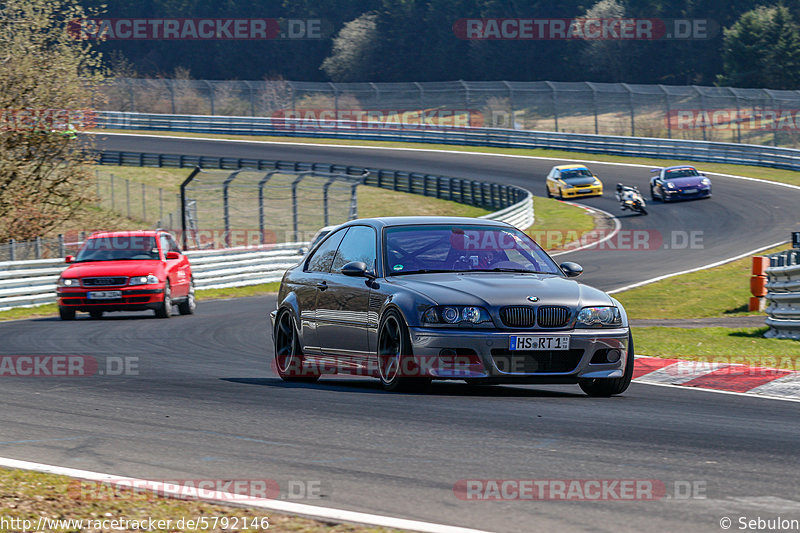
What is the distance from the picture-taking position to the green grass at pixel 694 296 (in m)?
20.8

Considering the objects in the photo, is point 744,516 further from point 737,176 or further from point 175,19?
point 175,19

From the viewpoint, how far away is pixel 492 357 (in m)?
8.27

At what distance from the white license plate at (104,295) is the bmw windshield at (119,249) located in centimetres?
96

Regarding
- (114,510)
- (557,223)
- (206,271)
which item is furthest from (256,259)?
(114,510)

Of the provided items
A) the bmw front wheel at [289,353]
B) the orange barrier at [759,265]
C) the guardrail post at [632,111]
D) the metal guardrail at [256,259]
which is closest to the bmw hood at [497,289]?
the bmw front wheel at [289,353]

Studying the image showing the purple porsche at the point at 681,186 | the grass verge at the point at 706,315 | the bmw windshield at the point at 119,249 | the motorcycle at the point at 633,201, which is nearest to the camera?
the grass verge at the point at 706,315

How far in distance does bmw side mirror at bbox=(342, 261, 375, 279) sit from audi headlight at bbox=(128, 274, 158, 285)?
10.9 m

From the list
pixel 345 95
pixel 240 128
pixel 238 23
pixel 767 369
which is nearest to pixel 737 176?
pixel 345 95

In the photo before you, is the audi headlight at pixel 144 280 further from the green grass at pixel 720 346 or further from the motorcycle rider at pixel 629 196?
the motorcycle rider at pixel 629 196

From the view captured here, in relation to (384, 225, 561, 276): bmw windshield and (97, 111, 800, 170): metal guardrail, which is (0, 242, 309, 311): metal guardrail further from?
(97, 111, 800, 170): metal guardrail

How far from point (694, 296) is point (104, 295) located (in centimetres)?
1151

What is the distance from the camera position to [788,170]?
49.7 m

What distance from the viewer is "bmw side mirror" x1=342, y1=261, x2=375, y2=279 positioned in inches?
360

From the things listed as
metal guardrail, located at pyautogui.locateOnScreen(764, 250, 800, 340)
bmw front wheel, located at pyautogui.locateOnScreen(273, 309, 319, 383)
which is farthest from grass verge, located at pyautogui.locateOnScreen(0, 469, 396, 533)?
metal guardrail, located at pyautogui.locateOnScreen(764, 250, 800, 340)
